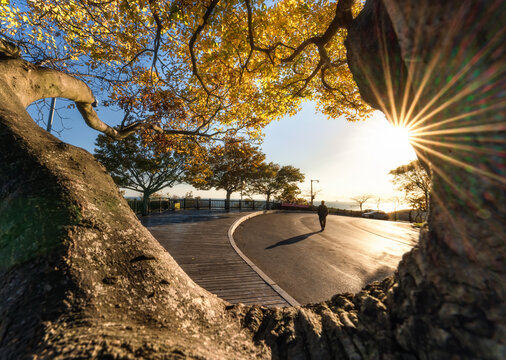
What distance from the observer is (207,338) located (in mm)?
998

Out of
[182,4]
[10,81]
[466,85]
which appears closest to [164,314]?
[466,85]

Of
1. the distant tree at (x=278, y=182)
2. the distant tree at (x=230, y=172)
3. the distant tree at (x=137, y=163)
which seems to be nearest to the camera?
the distant tree at (x=137, y=163)

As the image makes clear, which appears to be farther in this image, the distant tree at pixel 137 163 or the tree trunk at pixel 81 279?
the distant tree at pixel 137 163

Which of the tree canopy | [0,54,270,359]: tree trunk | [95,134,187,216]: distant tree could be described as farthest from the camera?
[95,134,187,216]: distant tree

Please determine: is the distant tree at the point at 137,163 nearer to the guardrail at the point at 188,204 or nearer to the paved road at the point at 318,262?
the guardrail at the point at 188,204

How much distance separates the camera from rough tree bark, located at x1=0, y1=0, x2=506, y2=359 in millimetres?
748

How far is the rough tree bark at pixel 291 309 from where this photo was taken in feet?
2.45

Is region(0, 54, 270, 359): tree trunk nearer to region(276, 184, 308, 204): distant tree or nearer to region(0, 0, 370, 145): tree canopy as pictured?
region(0, 0, 370, 145): tree canopy

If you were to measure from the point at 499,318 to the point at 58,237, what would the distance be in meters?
1.89

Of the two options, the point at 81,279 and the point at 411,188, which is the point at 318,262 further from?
the point at 411,188

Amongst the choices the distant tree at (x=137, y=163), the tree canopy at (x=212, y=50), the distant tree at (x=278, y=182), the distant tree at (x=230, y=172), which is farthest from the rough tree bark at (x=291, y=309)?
the distant tree at (x=278, y=182)

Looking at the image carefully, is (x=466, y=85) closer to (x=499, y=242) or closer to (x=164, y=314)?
(x=499, y=242)

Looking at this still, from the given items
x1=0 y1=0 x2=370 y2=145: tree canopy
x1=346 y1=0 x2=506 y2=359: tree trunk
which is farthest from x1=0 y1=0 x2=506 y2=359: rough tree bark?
x1=0 y1=0 x2=370 y2=145: tree canopy

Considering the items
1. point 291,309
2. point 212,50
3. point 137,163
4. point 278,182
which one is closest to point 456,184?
point 291,309
